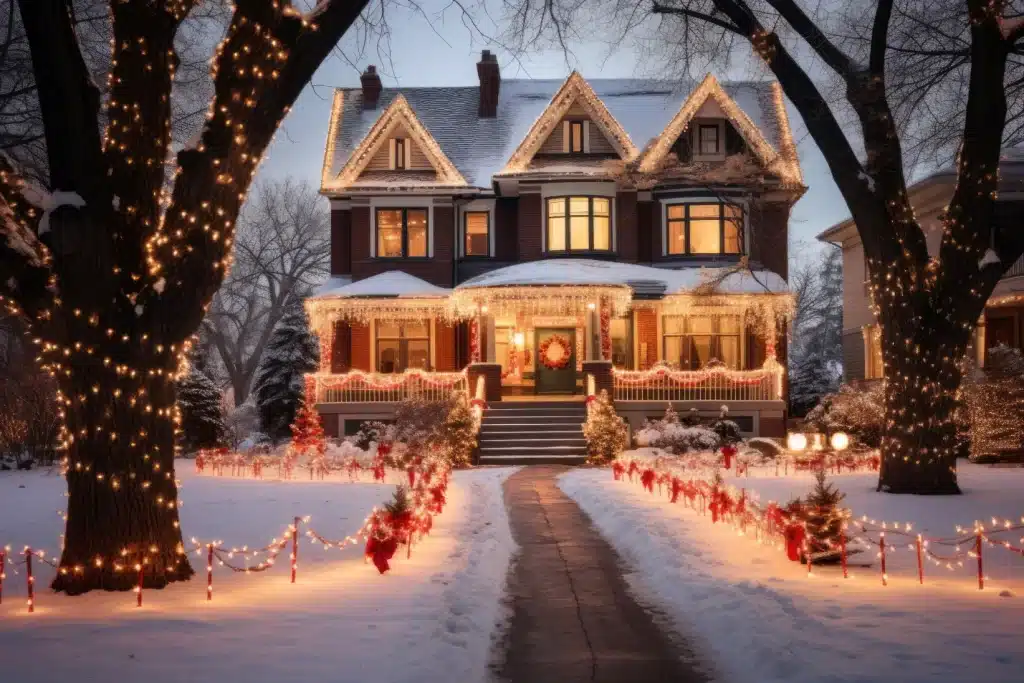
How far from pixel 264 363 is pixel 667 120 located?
17097 millimetres

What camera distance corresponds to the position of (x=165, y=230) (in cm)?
961

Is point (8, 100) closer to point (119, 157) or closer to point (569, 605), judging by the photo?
point (119, 157)

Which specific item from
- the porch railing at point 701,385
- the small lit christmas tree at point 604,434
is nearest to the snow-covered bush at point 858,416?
the porch railing at point 701,385

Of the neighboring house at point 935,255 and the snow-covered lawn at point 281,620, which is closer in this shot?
the snow-covered lawn at point 281,620

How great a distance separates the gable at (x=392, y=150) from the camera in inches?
1266

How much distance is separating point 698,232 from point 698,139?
290 cm

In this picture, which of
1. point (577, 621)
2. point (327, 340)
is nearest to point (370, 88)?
point (327, 340)

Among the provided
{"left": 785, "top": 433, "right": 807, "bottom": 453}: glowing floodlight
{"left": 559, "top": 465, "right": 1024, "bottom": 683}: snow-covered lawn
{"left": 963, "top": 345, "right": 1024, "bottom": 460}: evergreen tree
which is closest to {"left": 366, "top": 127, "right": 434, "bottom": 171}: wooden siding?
{"left": 785, "top": 433, "right": 807, "bottom": 453}: glowing floodlight

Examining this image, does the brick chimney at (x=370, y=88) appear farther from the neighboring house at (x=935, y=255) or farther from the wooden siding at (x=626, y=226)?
the neighboring house at (x=935, y=255)

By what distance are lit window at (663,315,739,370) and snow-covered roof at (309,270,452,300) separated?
23.6ft

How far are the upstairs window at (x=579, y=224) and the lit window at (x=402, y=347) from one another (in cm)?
508

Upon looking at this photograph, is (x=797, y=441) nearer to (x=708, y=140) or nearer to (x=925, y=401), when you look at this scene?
(x=925, y=401)

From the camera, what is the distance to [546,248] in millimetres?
32156

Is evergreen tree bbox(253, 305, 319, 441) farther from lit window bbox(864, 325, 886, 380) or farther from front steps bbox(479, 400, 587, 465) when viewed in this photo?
lit window bbox(864, 325, 886, 380)
